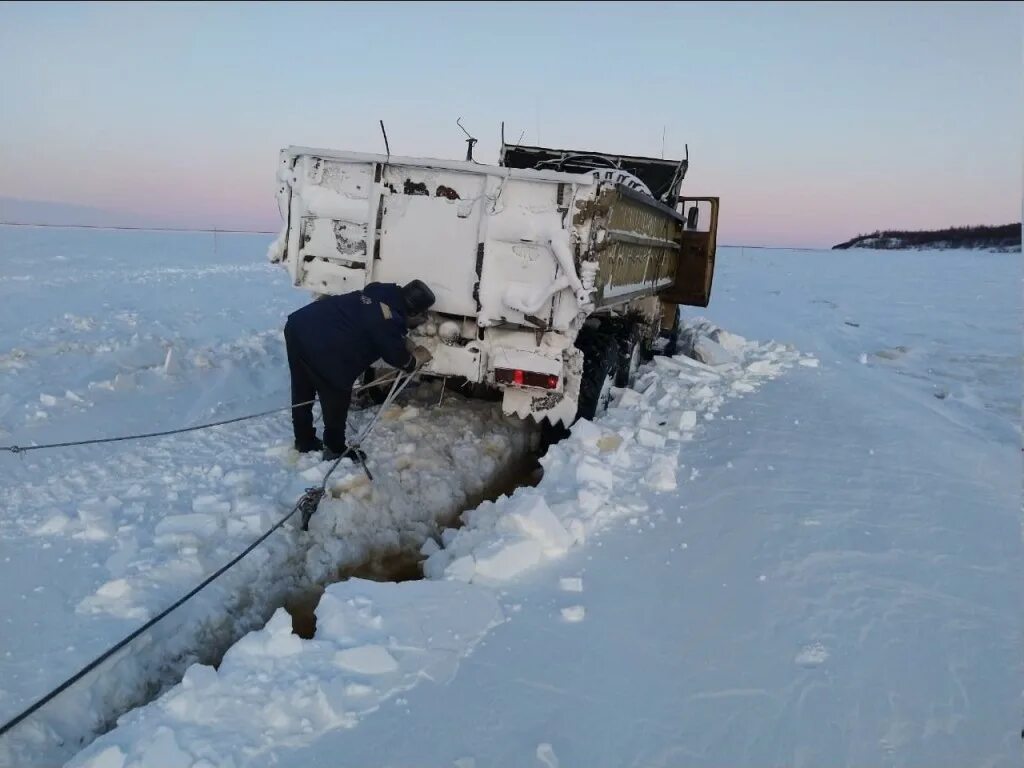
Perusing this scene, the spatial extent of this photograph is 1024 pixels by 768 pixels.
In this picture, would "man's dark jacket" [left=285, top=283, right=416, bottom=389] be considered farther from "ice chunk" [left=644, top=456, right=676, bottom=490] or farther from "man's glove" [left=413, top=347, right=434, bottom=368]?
"ice chunk" [left=644, top=456, right=676, bottom=490]

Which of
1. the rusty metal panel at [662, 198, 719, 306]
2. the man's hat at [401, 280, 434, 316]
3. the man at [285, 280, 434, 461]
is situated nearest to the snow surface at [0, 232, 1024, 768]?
the man at [285, 280, 434, 461]

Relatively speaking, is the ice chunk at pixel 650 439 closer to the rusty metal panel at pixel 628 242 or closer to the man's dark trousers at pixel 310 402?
the rusty metal panel at pixel 628 242

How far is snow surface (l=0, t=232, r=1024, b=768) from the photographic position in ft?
7.61

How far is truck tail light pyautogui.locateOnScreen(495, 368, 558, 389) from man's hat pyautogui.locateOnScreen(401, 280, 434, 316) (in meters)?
0.70

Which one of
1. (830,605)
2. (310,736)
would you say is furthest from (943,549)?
(310,736)

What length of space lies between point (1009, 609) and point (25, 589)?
174 inches

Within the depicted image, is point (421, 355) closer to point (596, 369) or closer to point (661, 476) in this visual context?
point (596, 369)

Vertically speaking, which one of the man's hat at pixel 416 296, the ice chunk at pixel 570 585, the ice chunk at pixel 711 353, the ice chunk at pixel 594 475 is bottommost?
the ice chunk at pixel 570 585

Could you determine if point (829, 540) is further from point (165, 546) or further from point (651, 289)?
point (651, 289)

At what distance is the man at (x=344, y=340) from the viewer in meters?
4.32

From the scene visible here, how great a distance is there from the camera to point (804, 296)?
20453 millimetres

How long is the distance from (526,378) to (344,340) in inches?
49.5

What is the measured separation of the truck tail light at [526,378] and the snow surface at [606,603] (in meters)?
0.45

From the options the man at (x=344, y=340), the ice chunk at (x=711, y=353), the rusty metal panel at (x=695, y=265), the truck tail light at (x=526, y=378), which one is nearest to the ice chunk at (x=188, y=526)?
the man at (x=344, y=340)
